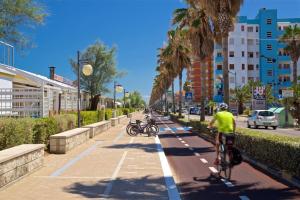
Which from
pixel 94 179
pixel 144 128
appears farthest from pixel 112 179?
pixel 144 128

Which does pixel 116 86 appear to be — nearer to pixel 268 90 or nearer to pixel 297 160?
pixel 268 90

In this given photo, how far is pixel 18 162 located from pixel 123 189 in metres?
2.49

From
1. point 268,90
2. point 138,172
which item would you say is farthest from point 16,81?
point 268,90

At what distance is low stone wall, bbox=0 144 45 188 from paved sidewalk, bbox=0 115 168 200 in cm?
18

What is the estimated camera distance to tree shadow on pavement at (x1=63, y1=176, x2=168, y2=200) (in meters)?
8.60

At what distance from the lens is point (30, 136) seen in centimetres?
1382

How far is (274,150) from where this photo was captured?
38.0 ft

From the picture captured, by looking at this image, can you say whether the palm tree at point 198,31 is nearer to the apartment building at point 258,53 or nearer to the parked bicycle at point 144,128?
the parked bicycle at point 144,128

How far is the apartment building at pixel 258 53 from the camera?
3999 inches

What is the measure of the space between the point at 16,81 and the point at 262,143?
22143 millimetres

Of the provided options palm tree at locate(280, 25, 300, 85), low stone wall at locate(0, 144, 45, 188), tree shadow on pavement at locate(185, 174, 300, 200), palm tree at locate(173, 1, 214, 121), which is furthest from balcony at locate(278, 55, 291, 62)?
tree shadow on pavement at locate(185, 174, 300, 200)

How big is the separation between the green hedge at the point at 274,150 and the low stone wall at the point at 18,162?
6.17m

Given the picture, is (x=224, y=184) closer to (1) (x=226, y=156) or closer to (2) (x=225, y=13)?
(1) (x=226, y=156)

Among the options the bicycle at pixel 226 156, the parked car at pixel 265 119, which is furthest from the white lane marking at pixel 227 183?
the parked car at pixel 265 119
